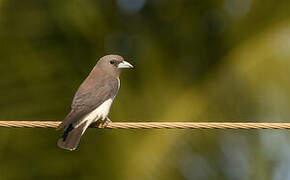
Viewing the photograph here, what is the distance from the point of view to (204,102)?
22.6 ft

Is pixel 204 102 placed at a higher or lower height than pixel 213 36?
lower

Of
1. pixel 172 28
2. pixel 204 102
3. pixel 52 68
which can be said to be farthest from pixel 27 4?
pixel 204 102

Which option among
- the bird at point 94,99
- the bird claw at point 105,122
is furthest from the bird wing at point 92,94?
the bird claw at point 105,122

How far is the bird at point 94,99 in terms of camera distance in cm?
629

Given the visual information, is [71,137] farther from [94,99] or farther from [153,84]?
[153,84]

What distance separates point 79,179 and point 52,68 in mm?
1026

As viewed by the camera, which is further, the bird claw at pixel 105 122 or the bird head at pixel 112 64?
the bird head at pixel 112 64

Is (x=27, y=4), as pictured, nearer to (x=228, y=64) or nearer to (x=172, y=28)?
(x=172, y=28)

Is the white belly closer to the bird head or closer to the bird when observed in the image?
the bird

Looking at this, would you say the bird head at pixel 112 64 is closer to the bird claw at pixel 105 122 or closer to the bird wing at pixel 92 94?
the bird wing at pixel 92 94

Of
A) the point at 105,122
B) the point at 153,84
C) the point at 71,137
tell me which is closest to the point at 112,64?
the point at 153,84

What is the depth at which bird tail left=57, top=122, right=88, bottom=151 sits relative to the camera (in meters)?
6.26

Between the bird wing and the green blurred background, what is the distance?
195 millimetres

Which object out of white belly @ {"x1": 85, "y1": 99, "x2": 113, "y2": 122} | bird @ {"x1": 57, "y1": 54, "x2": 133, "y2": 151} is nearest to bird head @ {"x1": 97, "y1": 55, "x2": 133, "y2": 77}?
bird @ {"x1": 57, "y1": 54, "x2": 133, "y2": 151}
